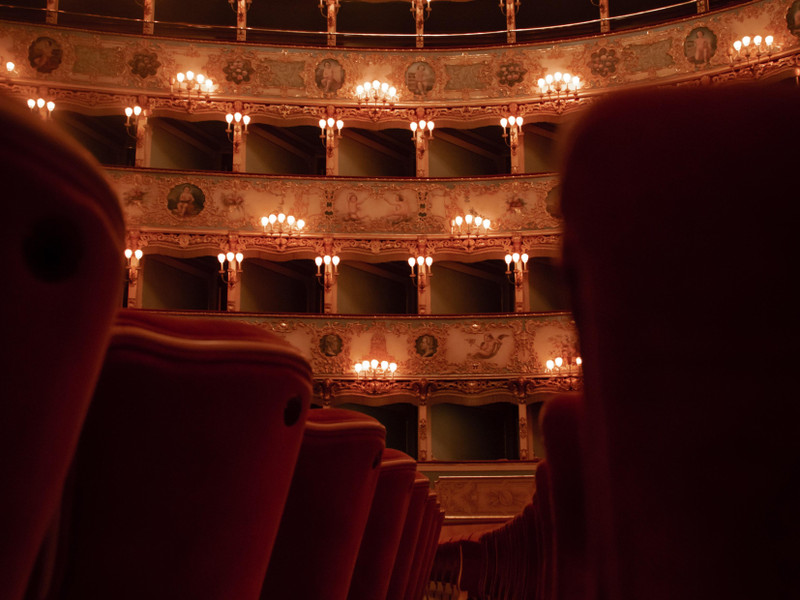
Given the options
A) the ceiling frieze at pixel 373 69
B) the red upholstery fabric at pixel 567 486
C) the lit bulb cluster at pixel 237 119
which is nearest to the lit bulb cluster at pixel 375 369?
the ceiling frieze at pixel 373 69

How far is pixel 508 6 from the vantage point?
781 inches

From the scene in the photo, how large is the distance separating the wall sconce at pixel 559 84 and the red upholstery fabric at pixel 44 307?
736 inches

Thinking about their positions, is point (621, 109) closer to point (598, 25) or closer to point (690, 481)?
point (690, 481)

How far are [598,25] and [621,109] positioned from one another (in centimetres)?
1987

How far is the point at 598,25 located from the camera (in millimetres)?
19656

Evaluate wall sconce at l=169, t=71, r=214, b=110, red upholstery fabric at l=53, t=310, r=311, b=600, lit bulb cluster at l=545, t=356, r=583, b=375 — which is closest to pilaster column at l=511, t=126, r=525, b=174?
lit bulb cluster at l=545, t=356, r=583, b=375

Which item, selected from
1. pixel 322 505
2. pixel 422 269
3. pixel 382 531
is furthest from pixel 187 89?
pixel 322 505

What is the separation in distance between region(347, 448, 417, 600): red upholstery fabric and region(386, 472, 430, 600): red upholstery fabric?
2.36 ft

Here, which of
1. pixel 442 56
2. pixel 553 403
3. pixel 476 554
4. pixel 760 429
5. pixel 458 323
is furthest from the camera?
pixel 442 56

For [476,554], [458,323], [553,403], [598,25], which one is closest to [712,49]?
[598,25]

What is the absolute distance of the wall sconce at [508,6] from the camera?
65.2 ft

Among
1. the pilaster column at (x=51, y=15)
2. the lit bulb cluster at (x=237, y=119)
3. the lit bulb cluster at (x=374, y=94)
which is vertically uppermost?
the pilaster column at (x=51, y=15)

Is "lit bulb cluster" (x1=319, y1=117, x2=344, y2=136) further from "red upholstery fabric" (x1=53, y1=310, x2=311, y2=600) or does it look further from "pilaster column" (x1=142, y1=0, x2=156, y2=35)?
"red upholstery fabric" (x1=53, y1=310, x2=311, y2=600)

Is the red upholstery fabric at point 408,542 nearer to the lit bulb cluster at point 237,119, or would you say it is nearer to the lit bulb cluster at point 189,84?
the lit bulb cluster at point 237,119
